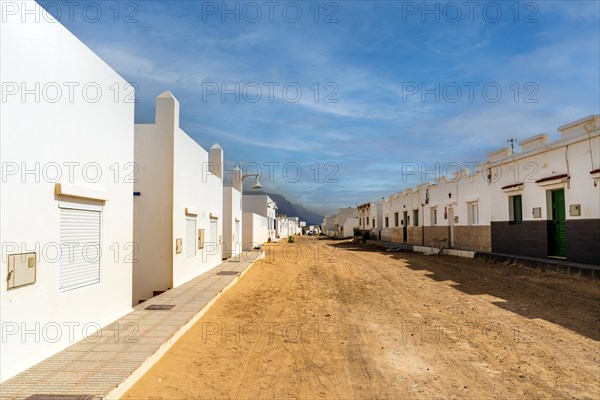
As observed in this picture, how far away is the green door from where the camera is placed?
14.5 metres

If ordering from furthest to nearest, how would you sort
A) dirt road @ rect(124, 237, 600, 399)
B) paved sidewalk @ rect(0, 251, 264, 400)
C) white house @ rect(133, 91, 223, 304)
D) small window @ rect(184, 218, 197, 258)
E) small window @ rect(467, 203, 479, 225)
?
small window @ rect(467, 203, 479, 225)
small window @ rect(184, 218, 197, 258)
white house @ rect(133, 91, 223, 304)
dirt road @ rect(124, 237, 600, 399)
paved sidewalk @ rect(0, 251, 264, 400)

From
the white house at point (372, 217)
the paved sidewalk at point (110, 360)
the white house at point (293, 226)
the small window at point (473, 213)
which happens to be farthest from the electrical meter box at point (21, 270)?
the white house at point (293, 226)

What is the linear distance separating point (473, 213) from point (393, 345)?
1649 centimetres

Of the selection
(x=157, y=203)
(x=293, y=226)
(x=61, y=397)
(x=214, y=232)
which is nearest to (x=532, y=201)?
(x=214, y=232)

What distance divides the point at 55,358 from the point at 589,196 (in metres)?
14.3

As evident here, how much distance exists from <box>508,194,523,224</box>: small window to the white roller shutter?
53.2 ft

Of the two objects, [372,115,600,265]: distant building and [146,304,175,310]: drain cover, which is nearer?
[146,304,175,310]: drain cover

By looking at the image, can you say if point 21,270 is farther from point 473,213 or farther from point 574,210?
point 473,213

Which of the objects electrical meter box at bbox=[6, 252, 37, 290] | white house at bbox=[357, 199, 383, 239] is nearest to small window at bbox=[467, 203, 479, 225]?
electrical meter box at bbox=[6, 252, 37, 290]

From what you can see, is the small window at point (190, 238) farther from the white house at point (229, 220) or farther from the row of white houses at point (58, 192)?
the white house at point (229, 220)

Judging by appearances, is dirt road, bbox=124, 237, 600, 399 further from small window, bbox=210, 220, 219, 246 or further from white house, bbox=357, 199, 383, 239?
white house, bbox=357, 199, 383, 239

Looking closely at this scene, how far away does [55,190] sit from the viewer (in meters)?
5.64

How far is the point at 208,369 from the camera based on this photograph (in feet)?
19.1

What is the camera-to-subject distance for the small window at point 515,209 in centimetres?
1735
